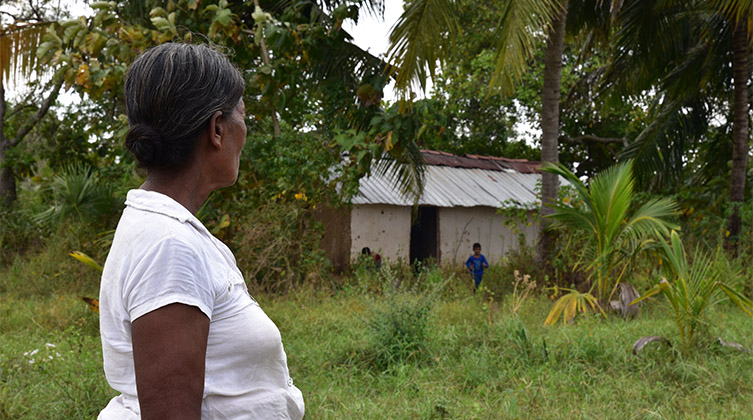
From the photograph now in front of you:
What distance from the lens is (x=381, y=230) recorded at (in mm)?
→ 12047

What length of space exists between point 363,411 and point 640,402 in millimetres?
1736

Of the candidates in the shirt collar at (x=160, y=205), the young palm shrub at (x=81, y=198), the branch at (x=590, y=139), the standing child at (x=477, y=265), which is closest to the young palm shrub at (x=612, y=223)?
the standing child at (x=477, y=265)

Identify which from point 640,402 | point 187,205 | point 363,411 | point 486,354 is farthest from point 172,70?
point 486,354

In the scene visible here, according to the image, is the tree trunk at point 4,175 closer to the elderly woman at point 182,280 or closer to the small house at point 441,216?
the small house at point 441,216

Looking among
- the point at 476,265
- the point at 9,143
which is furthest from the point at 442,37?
the point at 9,143

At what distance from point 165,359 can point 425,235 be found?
13226 millimetres

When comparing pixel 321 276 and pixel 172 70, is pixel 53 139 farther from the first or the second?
pixel 172 70

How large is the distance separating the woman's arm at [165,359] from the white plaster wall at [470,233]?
1171 cm

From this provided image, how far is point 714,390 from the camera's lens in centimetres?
434

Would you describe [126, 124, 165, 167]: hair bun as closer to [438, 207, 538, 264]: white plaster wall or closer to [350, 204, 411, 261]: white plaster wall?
[350, 204, 411, 261]: white plaster wall

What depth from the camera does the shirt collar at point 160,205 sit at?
3.75ft

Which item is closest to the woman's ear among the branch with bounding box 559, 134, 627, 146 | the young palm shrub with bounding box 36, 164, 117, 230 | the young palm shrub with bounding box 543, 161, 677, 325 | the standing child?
the young palm shrub with bounding box 543, 161, 677, 325

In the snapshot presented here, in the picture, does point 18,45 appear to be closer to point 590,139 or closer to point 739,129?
point 739,129

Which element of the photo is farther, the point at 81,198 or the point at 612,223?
the point at 81,198
